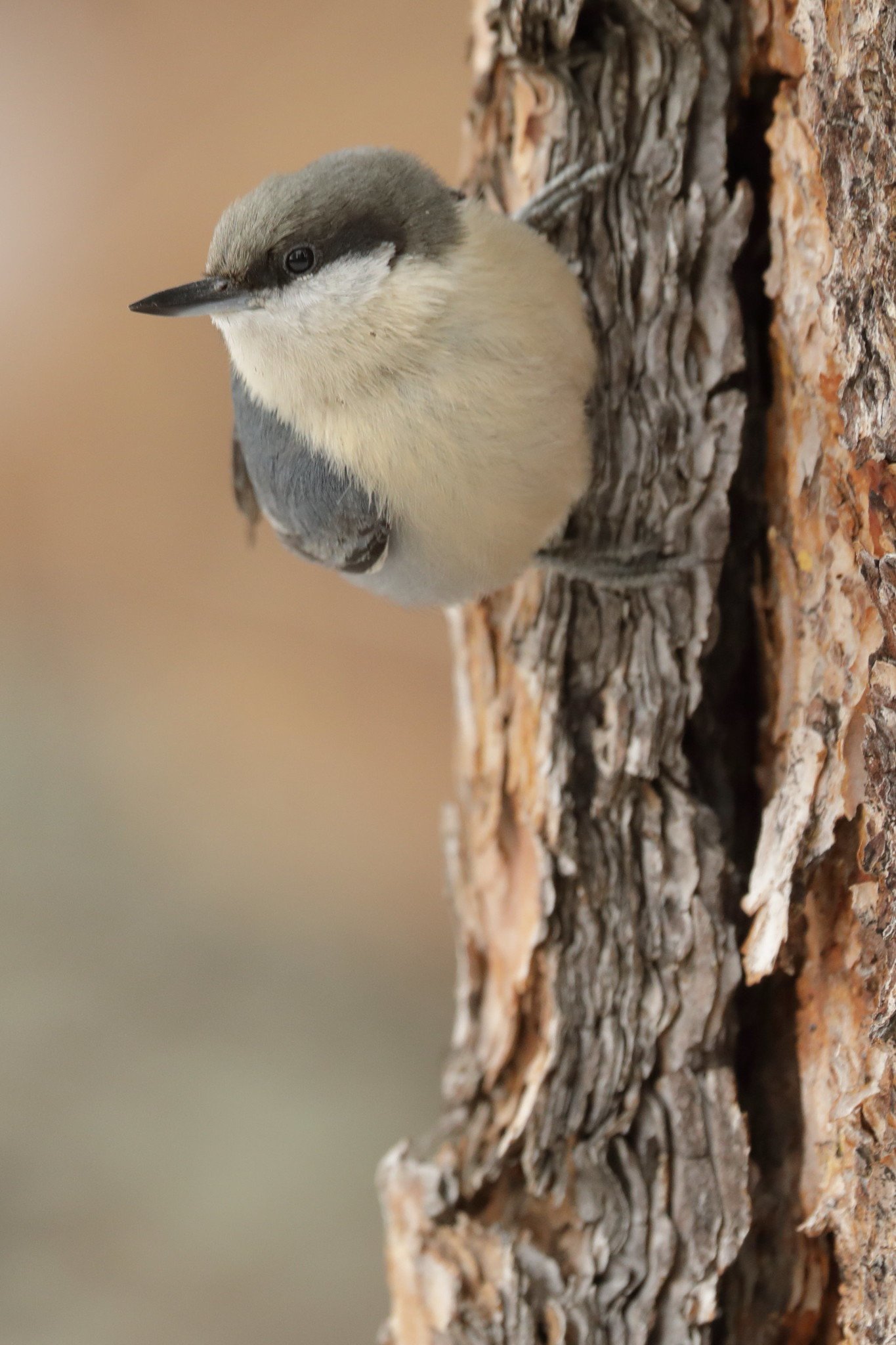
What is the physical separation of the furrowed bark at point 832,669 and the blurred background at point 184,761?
108 cm

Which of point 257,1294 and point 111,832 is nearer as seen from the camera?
point 257,1294

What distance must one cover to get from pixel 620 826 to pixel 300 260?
2.20 ft

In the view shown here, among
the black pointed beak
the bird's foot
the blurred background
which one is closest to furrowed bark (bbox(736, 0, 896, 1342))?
the bird's foot

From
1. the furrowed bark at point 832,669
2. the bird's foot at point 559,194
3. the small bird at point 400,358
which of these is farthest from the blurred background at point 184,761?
the furrowed bark at point 832,669

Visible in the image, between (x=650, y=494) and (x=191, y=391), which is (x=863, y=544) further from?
(x=191, y=391)

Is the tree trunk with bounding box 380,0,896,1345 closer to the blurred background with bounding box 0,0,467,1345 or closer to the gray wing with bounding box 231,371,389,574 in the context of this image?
the gray wing with bounding box 231,371,389,574

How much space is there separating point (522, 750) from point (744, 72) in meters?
0.77

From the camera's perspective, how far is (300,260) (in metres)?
1.10

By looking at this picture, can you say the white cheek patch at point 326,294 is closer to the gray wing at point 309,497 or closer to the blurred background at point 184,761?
the gray wing at point 309,497

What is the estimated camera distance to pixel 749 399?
1277mm

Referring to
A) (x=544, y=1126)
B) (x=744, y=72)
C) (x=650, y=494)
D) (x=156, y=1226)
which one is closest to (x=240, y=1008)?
(x=156, y=1226)

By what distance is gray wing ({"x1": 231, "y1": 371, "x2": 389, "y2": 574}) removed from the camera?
1179 mm

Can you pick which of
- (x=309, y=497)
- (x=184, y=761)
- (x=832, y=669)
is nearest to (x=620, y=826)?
(x=832, y=669)

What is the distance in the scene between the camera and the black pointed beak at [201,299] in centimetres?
107
